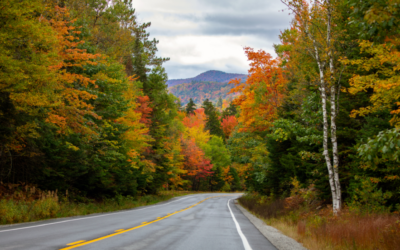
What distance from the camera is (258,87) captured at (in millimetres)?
22469

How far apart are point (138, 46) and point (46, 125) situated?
22.3 metres

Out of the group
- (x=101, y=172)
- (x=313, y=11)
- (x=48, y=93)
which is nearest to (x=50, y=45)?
(x=48, y=93)

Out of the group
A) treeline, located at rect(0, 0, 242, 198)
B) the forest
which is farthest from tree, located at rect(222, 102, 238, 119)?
the forest

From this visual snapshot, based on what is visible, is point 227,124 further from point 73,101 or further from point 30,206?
point 30,206

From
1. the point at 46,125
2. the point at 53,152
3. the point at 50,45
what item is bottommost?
the point at 53,152

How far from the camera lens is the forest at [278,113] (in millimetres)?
9312

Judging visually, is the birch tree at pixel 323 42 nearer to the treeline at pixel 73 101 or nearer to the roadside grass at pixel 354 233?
the roadside grass at pixel 354 233

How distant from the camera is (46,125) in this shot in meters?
14.0

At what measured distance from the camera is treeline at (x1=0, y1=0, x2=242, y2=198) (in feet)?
37.7

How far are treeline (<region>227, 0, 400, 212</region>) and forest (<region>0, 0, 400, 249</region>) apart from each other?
49mm

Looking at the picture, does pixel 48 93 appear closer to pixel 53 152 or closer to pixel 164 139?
pixel 53 152

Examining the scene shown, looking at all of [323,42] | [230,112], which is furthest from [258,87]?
[230,112]

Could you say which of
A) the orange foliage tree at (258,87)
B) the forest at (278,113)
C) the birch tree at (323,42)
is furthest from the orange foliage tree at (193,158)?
the birch tree at (323,42)

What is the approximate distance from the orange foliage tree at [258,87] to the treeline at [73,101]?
379 inches
